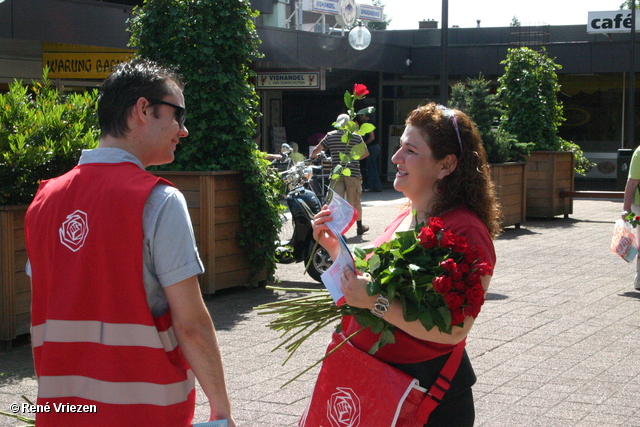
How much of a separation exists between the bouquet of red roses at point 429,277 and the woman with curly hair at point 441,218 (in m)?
0.05

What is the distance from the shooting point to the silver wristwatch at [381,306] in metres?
2.40

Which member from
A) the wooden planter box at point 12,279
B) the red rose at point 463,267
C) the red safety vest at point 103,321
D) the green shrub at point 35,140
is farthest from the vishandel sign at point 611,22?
the red safety vest at point 103,321

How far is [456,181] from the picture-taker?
8.95 ft

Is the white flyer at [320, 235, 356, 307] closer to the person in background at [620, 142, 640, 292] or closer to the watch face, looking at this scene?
the person in background at [620, 142, 640, 292]

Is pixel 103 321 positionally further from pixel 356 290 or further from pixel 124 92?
pixel 356 290

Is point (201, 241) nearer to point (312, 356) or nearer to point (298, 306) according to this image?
→ point (312, 356)

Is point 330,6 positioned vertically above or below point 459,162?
above

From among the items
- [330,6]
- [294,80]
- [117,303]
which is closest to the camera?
[117,303]

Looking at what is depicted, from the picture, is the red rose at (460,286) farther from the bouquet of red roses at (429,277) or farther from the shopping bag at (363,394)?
the shopping bag at (363,394)

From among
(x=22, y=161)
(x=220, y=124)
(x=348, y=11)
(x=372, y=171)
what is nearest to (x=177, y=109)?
(x=22, y=161)

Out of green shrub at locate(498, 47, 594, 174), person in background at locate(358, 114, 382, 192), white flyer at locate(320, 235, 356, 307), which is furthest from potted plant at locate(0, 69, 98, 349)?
person in background at locate(358, 114, 382, 192)

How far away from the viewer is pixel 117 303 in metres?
2.08

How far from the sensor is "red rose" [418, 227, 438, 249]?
7.79ft

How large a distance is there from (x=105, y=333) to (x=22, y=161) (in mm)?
4223
